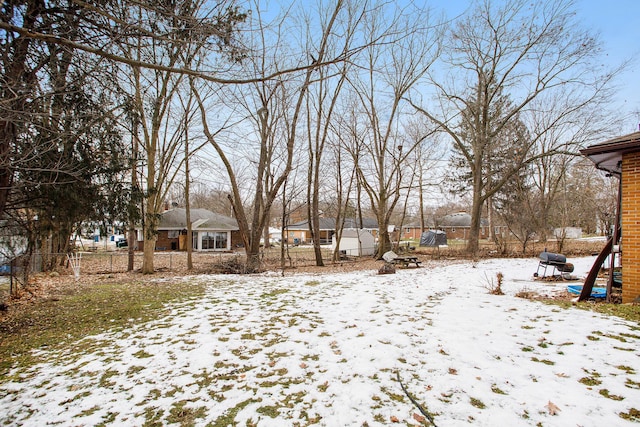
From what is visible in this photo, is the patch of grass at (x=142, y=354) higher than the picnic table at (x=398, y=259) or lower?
lower

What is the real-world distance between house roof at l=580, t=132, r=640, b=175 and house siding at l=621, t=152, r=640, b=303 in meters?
0.18

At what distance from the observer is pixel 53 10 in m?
4.20

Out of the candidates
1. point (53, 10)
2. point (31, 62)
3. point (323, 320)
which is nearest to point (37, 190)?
point (31, 62)

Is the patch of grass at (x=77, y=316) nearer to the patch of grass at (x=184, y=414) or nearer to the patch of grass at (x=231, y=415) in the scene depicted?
the patch of grass at (x=184, y=414)

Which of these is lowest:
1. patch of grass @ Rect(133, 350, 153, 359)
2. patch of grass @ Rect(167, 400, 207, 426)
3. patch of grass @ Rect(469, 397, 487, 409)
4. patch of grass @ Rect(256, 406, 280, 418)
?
patch of grass @ Rect(167, 400, 207, 426)

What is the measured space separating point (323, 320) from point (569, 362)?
11.2ft

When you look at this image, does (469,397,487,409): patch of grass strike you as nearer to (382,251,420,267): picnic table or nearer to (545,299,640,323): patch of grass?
(545,299,640,323): patch of grass

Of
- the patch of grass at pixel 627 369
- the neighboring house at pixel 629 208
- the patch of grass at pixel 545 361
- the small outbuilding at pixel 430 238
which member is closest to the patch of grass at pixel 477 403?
the patch of grass at pixel 545 361

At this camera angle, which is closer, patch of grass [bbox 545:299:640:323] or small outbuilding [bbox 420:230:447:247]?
patch of grass [bbox 545:299:640:323]

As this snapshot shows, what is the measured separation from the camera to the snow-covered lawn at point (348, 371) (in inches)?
110

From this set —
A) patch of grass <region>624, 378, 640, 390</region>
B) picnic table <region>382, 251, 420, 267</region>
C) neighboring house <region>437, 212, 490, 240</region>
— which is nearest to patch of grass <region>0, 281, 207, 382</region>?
patch of grass <region>624, 378, 640, 390</region>

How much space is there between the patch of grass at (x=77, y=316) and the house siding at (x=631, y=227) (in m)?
8.75

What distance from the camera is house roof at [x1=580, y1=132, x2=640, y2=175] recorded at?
18.2 feet

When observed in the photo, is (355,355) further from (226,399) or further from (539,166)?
(539,166)
